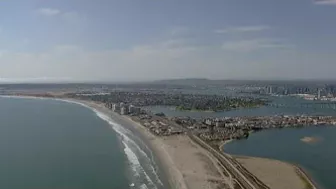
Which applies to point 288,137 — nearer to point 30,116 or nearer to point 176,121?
point 176,121

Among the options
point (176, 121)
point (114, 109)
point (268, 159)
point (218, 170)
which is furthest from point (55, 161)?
point (114, 109)

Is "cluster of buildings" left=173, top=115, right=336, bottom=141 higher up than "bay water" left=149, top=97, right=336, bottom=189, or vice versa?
"cluster of buildings" left=173, top=115, right=336, bottom=141

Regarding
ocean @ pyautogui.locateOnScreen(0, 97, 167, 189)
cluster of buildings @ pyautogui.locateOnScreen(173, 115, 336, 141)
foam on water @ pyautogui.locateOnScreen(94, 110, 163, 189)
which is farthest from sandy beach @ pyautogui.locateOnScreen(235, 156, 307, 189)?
cluster of buildings @ pyautogui.locateOnScreen(173, 115, 336, 141)

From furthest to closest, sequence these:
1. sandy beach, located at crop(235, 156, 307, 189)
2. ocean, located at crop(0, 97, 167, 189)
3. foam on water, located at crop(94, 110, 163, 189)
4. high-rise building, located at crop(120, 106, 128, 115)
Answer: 1. high-rise building, located at crop(120, 106, 128, 115)
2. foam on water, located at crop(94, 110, 163, 189)
3. ocean, located at crop(0, 97, 167, 189)
4. sandy beach, located at crop(235, 156, 307, 189)

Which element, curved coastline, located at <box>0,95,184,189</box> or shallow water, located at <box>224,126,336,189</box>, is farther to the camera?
shallow water, located at <box>224,126,336,189</box>


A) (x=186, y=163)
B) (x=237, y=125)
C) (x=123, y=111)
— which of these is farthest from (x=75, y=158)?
(x=123, y=111)

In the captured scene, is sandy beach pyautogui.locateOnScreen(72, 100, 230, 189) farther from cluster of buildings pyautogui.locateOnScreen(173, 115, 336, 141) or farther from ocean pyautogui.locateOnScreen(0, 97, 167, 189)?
cluster of buildings pyautogui.locateOnScreen(173, 115, 336, 141)

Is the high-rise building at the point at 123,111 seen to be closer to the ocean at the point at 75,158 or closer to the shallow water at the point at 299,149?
the ocean at the point at 75,158
